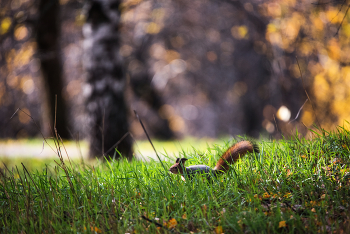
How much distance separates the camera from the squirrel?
2744 millimetres

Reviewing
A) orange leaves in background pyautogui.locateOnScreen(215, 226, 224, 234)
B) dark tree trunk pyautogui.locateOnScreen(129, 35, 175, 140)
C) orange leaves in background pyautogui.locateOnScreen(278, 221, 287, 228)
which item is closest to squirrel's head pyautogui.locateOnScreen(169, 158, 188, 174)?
orange leaves in background pyautogui.locateOnScreen(215, 226, 224, 234)

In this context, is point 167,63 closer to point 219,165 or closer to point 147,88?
point 147,88

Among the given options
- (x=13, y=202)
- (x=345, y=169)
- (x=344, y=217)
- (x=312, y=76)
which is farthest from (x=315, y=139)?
(x=312, y=76)

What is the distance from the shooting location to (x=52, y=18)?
10.1m

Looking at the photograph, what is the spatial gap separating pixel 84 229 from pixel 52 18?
31.9 feet

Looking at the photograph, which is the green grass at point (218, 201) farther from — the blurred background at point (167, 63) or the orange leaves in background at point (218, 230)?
the blurred background at point (167, 63)

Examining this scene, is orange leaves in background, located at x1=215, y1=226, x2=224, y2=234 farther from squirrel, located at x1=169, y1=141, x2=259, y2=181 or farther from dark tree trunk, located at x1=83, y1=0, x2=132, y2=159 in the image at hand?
dark tree trunk, located at x1=83, y1=0, x2=132, y2=159

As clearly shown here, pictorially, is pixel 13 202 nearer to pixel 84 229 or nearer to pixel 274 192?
pixel 84 229

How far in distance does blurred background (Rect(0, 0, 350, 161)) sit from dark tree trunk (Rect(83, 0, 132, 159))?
2cm

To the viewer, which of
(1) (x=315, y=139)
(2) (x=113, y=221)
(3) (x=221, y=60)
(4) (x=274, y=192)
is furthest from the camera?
(3) (x=221, y=60)

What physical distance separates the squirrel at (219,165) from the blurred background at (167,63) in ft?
1.93

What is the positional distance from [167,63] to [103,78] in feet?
29.6

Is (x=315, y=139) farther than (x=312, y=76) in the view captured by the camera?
No

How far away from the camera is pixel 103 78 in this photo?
5.47 meters
